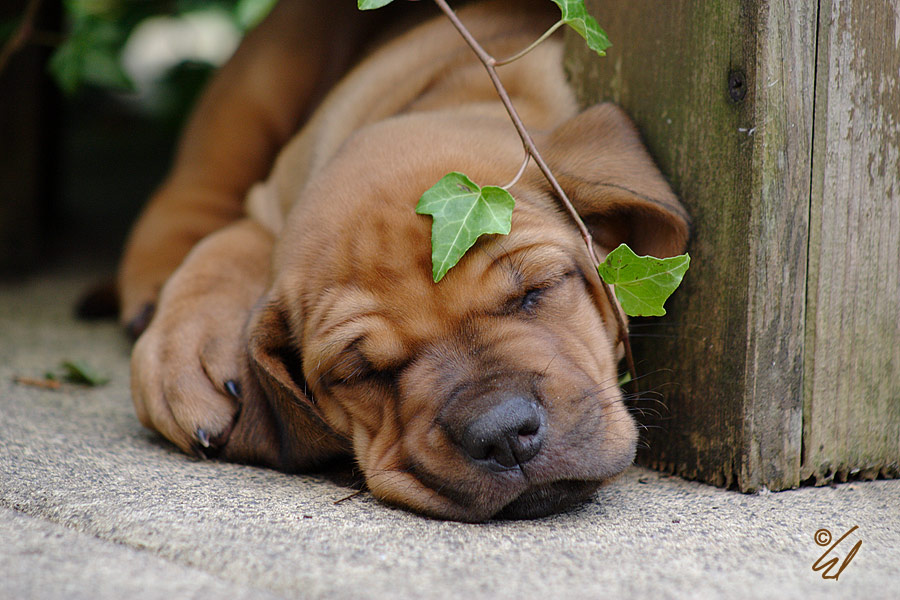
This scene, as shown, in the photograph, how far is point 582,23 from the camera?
100 inches

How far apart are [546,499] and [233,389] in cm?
114

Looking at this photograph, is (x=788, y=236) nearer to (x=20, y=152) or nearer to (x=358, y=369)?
(x=358, y=369)

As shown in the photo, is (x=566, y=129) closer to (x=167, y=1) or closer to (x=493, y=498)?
(x=493, y=498)

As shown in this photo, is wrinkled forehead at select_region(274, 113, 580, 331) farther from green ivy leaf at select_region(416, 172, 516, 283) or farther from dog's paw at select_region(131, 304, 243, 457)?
dog's paw at select_region(131, 304, 243, 457)

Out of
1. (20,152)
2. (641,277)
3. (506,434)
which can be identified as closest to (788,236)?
(641,277)

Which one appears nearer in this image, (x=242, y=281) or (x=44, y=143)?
(x=242, y=281)

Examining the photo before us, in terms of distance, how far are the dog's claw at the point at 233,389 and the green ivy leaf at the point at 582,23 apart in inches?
59.5

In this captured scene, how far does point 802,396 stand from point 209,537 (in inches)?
63.7

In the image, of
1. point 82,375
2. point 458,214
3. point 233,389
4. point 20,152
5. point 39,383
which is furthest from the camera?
point 20,152

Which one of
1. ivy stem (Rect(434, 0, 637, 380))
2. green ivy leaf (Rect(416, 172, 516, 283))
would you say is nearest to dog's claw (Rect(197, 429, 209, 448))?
green ivy leaf (Rect(416, 172, 516, 283))

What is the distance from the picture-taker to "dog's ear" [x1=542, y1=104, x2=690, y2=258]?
2.65m

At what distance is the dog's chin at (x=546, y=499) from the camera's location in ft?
7.34

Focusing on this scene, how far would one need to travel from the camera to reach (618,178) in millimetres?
2688

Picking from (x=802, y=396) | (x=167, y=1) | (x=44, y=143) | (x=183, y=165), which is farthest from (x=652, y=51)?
(x=44, y=143)
